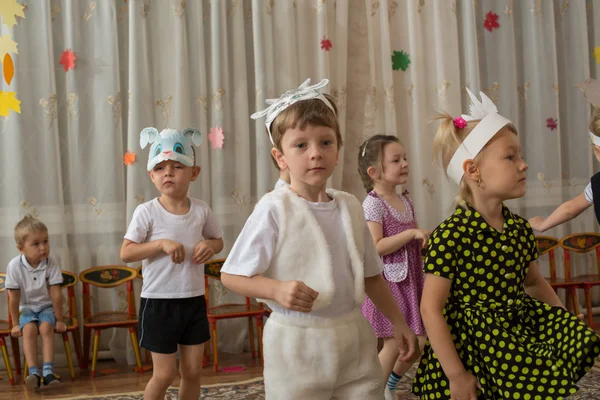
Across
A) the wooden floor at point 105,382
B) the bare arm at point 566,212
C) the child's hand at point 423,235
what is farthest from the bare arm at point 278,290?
the wooden floor at point 105,382

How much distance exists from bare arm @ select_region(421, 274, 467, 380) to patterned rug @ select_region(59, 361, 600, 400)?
59.8 inches

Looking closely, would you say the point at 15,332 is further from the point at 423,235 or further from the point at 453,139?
the point at 453,139

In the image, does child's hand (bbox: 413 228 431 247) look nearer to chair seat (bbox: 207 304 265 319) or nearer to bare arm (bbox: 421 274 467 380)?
bare arm (bbox: 421 274 467 380)

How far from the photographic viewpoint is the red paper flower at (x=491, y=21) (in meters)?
5.00

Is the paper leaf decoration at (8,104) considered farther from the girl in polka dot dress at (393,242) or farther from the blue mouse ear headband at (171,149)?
the girl in polka dot dress at (393,242)

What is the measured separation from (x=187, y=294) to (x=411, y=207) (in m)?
1.07

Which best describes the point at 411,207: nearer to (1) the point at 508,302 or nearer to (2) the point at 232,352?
(1) the point at 508,302

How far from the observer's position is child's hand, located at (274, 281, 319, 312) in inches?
64.7

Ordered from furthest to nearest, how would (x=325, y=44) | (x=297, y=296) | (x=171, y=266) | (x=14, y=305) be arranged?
(x=325, y=44) < (x=14, y=305) < (x=171, y=266) < (x=297, y=296)

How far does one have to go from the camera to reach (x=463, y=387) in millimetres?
1759

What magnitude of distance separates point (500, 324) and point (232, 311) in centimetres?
257

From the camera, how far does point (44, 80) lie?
4.22 meters

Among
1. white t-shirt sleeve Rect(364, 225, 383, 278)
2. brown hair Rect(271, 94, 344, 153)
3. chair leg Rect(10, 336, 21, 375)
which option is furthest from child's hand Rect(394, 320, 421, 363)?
chair leg Rect(10, 336, 21, 375)

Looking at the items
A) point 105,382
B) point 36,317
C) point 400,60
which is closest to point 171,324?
point 105,382
